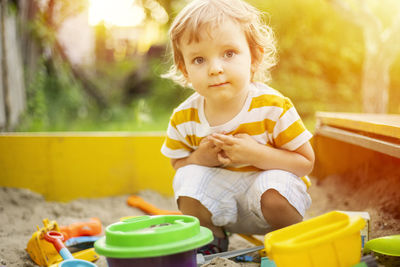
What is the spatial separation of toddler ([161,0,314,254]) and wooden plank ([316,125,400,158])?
241mm

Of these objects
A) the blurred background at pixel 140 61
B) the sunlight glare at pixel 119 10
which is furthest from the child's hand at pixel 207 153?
the sunlight glare at pixel 119 10

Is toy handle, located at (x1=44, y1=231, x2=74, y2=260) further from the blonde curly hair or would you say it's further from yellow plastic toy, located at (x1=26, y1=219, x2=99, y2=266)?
the blonde curly hair

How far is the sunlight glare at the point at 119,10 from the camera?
5.33 meters

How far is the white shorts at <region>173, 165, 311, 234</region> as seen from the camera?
1.30 metres

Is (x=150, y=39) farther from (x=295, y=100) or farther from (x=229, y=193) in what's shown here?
(x=229, y=193)

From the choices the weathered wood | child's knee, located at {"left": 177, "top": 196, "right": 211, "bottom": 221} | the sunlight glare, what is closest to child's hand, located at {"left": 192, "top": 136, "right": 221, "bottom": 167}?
child's knee, located at {"left": 177, "top": 196, "right": 211, "bottom": 221}

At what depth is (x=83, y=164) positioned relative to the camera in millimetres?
2207

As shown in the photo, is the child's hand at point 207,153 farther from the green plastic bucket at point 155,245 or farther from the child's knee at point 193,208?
the green plastic bucket at point 155,245

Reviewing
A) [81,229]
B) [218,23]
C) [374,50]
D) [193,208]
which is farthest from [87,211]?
[374,50]

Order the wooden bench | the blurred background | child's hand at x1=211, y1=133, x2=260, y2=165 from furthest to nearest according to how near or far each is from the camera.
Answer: the blurred background < the wooden bench < child's hand at x1=211, y1=133, x2=260, y2=165

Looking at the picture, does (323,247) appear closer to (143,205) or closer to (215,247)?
(215,247)

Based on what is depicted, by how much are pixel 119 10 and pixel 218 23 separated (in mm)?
4635

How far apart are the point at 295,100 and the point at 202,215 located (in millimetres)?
3918

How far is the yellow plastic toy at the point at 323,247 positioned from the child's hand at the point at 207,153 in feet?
1.58
